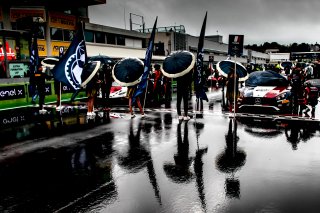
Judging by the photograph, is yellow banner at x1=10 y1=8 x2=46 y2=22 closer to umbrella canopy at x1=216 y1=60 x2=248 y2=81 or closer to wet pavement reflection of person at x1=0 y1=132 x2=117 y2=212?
umbrella canopy at x1=216 y1=60 x2=248 y2=81

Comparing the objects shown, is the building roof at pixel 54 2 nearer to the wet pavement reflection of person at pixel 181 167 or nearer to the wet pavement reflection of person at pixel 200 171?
the wet pavement reflection of person at pixel 200 171

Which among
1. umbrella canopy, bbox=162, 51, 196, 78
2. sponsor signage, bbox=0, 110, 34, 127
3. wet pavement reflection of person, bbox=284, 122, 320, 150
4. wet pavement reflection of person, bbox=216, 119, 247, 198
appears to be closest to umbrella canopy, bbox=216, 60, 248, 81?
umbrella canopy, bbox=162, 51, 196, 78

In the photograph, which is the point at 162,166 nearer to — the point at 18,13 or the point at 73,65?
the point at 73,65

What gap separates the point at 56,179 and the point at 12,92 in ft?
39.0

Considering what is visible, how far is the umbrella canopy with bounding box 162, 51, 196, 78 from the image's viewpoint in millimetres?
10148

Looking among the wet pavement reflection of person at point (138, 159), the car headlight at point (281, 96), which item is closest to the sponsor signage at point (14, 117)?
the wet pavement reflection of person at point (138, 159)

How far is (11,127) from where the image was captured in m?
10.8

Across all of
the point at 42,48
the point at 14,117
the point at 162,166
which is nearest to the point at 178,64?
the point at 162,166

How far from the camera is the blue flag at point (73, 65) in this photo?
10.7 meters

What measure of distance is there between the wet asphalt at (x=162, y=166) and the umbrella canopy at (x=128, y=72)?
5.32 ft

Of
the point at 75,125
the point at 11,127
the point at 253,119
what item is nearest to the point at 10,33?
the point at 11,127

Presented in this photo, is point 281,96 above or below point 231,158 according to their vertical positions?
above

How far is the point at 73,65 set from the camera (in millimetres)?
A: 10812

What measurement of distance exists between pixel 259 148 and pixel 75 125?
20.9 ft
